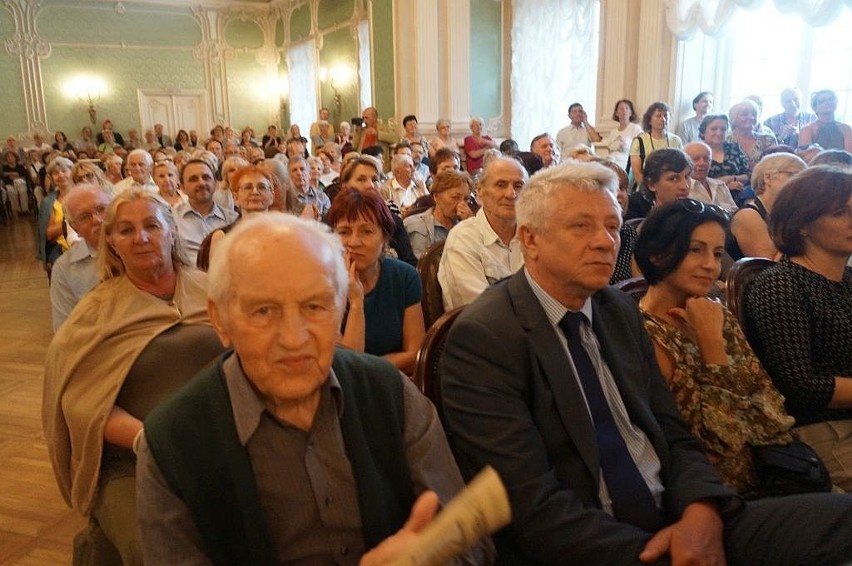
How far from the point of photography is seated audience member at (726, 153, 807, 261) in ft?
9.89

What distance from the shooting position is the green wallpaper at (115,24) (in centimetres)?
1469

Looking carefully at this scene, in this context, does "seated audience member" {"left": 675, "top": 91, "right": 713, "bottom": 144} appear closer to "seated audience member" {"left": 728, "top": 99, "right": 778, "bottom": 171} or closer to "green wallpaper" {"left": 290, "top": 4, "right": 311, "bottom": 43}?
"seated audience member" {"left": 728, "top": 99, "right": 778, "bottom": 171}

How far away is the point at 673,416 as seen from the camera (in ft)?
5.20

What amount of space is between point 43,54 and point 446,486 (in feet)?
55.8

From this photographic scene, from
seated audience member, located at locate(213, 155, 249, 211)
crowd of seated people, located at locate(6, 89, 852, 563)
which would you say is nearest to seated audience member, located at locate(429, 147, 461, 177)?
crowd of seated people, located at locate(6, 89, 852, 563)

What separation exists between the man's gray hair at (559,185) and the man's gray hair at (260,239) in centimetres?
57

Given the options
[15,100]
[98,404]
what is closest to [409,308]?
[98,404]

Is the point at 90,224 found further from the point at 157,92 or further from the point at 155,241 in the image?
the point at 157,92

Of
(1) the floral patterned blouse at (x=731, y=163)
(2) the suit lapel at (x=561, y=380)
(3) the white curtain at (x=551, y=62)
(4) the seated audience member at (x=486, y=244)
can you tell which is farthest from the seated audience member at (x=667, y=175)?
(3) the white curtain at (x=551, y=62)

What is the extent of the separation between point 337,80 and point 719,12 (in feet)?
30.1

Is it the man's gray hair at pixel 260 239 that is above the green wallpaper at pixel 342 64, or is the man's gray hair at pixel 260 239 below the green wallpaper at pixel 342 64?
below

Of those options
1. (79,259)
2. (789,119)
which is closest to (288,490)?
(79,259)

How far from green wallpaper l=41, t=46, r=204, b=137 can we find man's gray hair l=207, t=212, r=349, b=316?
1661cm

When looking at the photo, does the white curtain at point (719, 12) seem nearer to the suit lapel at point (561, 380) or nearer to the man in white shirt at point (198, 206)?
the man in white shirt at point (198, 206)
